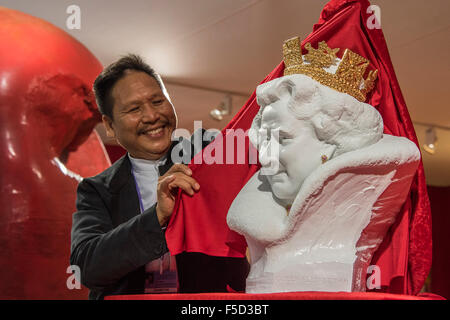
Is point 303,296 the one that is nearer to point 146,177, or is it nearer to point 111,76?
point 146,177

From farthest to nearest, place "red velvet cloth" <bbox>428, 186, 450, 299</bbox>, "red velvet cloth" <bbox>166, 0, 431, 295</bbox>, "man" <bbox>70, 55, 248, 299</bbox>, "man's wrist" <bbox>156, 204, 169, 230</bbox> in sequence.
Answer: "red velvet cloth" <bbox>428, 186, 450, 299</bbox>, "man" <bbox>70, 55, 248, 299</bbox>, "man's wrist" <bbox>156, 204, 169, 230</bbox>, "red velvet cloth" <bbox>166, 0, 431, 295</bbox>

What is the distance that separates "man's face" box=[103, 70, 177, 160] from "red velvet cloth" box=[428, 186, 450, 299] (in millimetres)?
7057

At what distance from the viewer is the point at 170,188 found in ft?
4.33

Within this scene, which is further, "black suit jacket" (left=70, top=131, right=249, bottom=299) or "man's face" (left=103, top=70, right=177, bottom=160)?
"man's face" (left=103, top=70, right=177, bottom=160)

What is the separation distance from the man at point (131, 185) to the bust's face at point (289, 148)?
9.8 inches

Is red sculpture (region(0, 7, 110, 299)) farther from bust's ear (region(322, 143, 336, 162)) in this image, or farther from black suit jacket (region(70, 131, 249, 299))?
bust's ear (region(322, 143, 336, 162))

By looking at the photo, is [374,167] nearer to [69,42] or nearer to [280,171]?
[280,171]

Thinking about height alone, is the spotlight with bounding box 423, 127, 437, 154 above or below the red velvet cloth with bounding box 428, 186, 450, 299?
above

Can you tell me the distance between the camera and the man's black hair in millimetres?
1580

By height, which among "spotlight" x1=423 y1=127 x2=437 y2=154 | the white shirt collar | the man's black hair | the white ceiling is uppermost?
the white ceiling

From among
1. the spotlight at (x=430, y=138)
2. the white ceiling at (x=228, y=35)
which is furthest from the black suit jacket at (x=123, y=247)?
the spotlight at (x=430, y=138)

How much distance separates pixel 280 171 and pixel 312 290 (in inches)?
9.9

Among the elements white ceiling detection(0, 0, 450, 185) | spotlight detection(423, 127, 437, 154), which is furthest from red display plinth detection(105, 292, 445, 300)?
spotlight detection(423, 127, 437, 154)

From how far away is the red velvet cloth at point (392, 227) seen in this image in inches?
47.8
